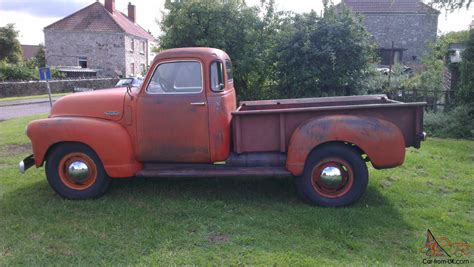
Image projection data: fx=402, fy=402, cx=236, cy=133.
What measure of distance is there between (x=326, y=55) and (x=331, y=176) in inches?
279

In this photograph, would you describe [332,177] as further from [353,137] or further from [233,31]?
[233,31]

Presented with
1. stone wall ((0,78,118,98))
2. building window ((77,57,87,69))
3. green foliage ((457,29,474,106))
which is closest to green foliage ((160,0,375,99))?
green foliage ((457,29,474,106))

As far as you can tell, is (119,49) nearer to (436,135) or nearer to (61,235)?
(436,135)

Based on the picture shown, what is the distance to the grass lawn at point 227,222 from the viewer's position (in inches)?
152

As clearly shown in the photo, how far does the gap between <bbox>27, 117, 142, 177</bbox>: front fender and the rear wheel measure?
14 cm

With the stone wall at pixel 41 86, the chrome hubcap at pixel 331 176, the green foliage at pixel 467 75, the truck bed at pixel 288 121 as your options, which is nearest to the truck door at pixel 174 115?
the truck bed at pixel 288 121

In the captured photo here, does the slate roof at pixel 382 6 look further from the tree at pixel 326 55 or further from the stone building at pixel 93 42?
the tree at pixel 326 55

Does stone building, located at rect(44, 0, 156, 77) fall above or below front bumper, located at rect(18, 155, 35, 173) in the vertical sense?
above

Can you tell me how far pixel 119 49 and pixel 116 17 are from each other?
158 inches

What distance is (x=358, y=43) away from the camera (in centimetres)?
1157

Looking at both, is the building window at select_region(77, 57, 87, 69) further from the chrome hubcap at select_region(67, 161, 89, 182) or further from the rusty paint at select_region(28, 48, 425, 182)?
the chrome hubcap at select_region(67, 161, 89, 182)

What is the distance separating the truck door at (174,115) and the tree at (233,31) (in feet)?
24.1

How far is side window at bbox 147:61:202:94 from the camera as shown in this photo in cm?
521

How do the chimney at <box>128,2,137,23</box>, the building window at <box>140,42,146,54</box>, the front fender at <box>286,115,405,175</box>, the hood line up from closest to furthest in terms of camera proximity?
the front fender at <box>286,115,405,175</box>
the hood
the building window at <box>140,42,146,54</box>
the chimney at <box>128,2,137,23</box>
